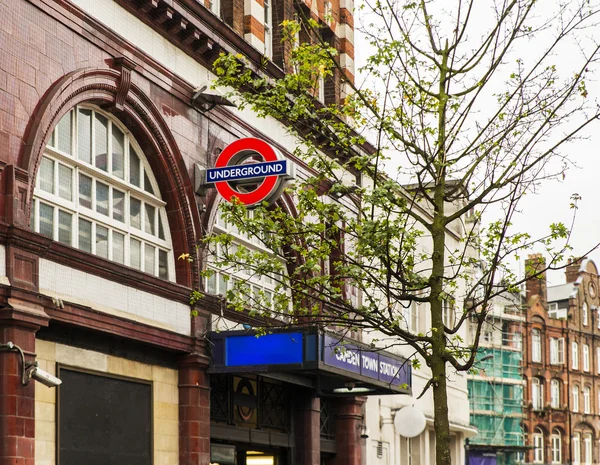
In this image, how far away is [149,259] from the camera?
71.6 ft

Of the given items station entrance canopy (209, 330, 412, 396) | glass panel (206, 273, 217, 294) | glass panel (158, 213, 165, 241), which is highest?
glass panel (158, 213, 165, 241)

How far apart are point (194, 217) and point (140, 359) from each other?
10.8 ft

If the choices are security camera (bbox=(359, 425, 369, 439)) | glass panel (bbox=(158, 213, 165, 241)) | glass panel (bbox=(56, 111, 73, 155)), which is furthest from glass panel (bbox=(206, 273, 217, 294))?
security camera (bbox=(359, 425, 369, 439))

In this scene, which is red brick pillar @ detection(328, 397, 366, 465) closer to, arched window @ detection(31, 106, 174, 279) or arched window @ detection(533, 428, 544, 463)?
arched window @ detection(31, 106, 174, 279)

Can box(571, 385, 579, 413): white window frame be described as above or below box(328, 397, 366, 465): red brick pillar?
above

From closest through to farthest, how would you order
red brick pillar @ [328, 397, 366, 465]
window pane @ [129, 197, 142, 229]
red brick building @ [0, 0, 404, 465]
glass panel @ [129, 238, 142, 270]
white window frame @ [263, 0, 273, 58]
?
red brick building @ [0, 0, 404, 465]
glass panel @ [129, 238, 142, 270]
window pane @ [129, 197, 142, 229]
white window frame @ [263, 0, 273, 58]
red brick pillar @ [328, 397, 366, 465]

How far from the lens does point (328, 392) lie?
2819 cm

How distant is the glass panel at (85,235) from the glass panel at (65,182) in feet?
1.73

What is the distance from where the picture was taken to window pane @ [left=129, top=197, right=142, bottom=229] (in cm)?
2136

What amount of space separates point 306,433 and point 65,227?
10701mm

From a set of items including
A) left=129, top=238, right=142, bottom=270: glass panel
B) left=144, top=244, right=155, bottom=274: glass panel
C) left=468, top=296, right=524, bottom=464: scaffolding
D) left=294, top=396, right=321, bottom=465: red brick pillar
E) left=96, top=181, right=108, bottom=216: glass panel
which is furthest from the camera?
left=468, top=296, right=524, bottom=464: scaffolding

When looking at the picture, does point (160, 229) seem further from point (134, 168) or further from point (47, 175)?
point (47, 175)

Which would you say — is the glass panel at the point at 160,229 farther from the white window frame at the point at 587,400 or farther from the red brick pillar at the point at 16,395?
the white window frame at the point at 587,400

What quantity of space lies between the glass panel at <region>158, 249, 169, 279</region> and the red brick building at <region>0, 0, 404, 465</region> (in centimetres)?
3
